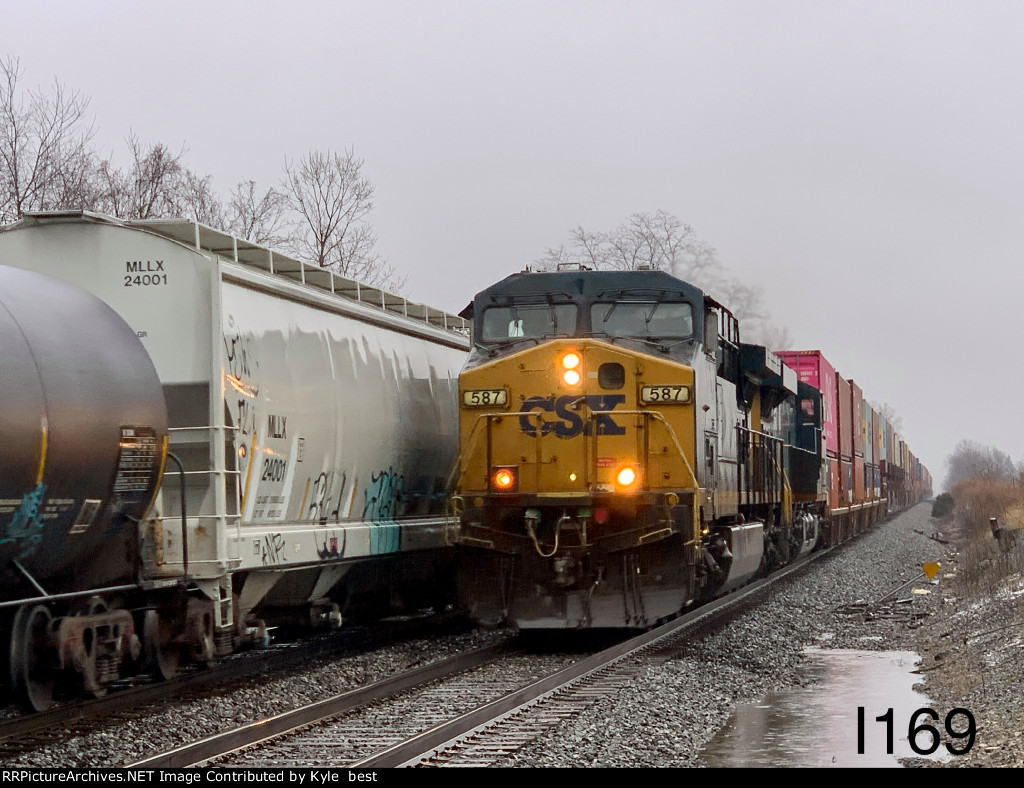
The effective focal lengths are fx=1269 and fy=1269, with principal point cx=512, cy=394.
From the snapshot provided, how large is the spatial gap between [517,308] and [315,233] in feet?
73.2

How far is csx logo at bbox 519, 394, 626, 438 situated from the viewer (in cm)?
1305

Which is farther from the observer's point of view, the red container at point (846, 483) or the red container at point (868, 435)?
the red container at point (868, 435)

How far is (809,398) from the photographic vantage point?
25938 millimetres

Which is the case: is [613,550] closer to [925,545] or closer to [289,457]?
[289,457]

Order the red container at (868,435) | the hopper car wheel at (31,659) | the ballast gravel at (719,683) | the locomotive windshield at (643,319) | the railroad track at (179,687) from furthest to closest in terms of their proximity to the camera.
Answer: the red container at (868,435) → the locomotive windshield at (643,319) → the hopper car wheel at (31,659) → the railroad track at (179,687) → the ballast gravel at (719,683)

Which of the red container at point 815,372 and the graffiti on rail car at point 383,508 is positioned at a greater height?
the red container at point 815,372

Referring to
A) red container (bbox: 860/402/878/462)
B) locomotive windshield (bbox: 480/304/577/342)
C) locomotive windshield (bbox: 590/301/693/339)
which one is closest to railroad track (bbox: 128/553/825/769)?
locomotive windshield (bbox: 590/301/693/339)

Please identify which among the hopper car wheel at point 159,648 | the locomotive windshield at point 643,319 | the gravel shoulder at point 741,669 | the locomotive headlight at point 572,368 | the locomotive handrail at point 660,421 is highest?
the locomotive windshield at point 643,319

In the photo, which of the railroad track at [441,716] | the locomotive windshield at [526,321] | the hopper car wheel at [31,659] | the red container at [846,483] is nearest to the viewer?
the railroad track at [441,716]

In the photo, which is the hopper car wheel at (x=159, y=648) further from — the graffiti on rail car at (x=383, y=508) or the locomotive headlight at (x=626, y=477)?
the locomotive headlight at (x=626, y=477)

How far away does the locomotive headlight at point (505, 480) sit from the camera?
1314cm

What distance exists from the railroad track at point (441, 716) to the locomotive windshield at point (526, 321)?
11.2 ft

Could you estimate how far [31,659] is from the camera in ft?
29.1

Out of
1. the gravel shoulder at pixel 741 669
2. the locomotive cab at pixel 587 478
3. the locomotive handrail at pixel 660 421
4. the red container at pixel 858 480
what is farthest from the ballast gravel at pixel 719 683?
the red container at pixel 858 480
